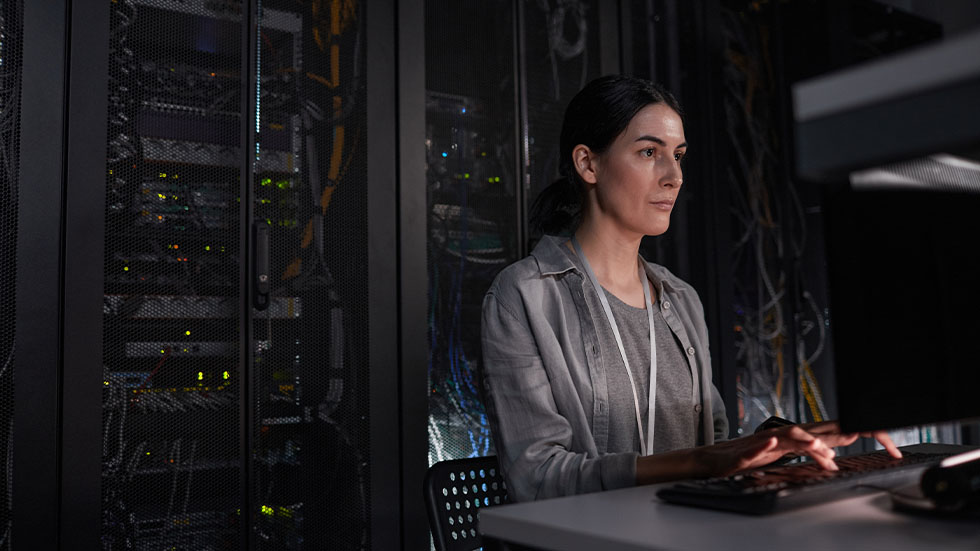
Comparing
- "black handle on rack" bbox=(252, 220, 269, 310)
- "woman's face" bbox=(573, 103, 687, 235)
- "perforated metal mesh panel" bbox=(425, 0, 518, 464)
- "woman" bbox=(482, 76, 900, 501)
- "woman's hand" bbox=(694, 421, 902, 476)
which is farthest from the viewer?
"perforated metal mesh panel" bbox=(425, 0, 518, 464)

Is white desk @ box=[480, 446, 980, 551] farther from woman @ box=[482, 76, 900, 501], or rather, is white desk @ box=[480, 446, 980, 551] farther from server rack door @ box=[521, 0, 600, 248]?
server rack door @ box=[521, 0, 600, 248]

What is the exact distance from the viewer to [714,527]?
74 cm

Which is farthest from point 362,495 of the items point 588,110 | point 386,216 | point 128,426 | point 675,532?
point 675,532

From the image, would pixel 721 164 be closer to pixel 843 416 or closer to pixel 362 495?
pixel 362 495

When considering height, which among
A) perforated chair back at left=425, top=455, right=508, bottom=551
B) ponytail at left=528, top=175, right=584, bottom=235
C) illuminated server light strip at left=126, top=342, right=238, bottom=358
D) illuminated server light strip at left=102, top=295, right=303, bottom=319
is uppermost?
ponytail at left=528, top=175, right=584, bottom=235

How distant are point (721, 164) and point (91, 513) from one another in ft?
8.09

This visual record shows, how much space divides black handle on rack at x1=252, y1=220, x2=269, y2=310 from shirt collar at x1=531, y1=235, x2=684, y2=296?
823 mm

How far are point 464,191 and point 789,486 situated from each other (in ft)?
5.88

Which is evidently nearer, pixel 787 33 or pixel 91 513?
pixel 91 513

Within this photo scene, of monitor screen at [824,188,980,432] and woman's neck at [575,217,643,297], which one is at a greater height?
woman's neck at [575,217,643,297]

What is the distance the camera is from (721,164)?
10.2 feet

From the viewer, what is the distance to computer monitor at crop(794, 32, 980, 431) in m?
0.60

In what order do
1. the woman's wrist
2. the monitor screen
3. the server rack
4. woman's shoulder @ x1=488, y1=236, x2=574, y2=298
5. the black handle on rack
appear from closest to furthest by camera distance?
the monitor screen < the woman's wrist < woman's shoulder @ x1=488, y1=236, x2=574, y2=298 < the server rack < the black handle on rack

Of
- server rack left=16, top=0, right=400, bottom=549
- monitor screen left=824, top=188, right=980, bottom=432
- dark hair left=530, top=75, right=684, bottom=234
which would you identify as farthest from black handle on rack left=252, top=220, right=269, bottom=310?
monitor screen left=824, top=188, right=980, bottom=432
